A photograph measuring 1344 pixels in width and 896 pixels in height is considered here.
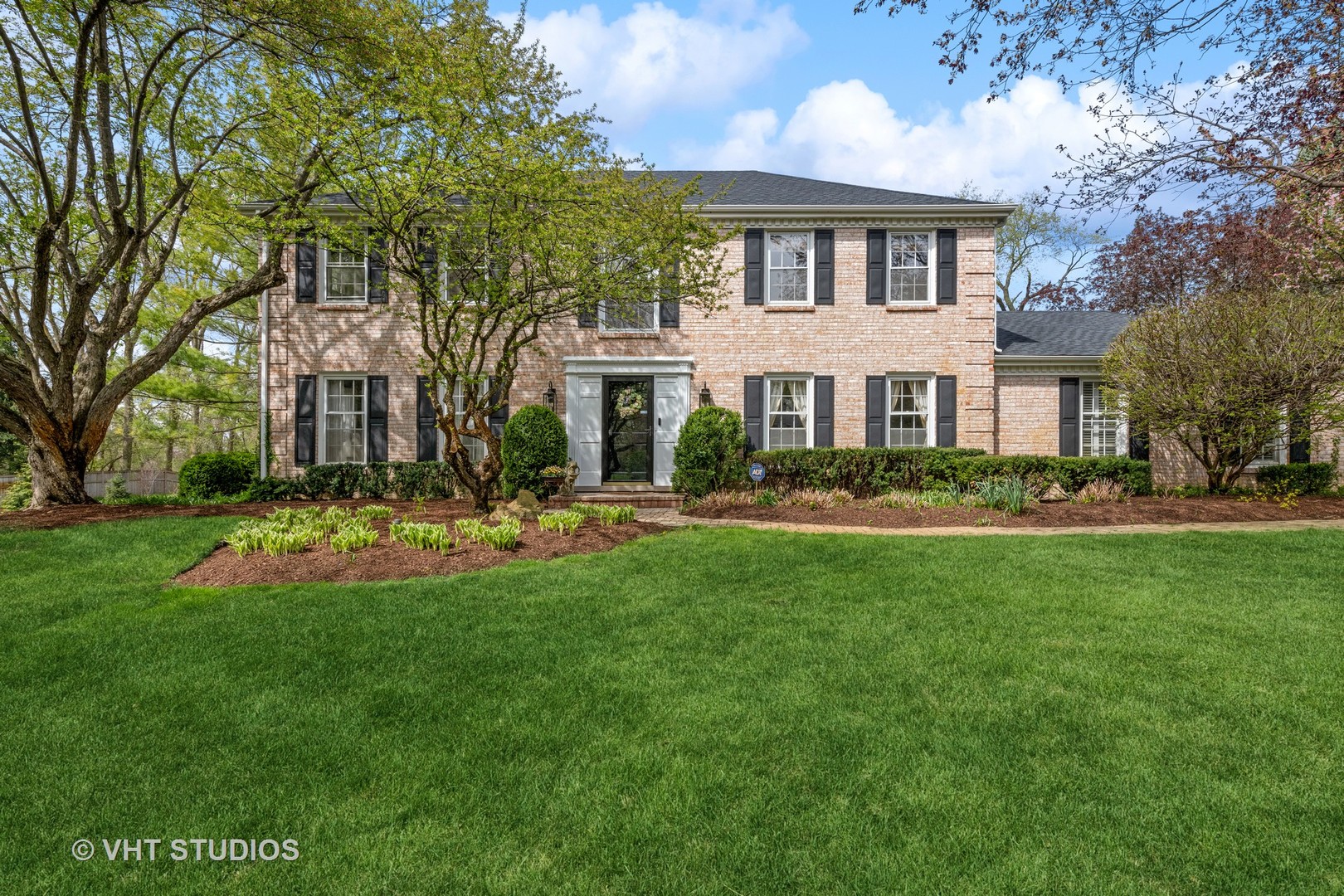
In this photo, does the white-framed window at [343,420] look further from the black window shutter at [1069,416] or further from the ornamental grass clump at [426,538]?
the black window shutter at [1069,416]

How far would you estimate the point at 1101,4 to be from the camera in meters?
4.07

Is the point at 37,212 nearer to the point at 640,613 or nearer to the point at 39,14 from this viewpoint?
the point at 39,14

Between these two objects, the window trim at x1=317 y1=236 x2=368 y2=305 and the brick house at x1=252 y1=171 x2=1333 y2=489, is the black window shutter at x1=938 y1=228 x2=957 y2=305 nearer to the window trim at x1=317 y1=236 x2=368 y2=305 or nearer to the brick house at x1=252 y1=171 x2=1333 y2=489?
the brick house at x1=252 y1=171 x2=1333 y2=489

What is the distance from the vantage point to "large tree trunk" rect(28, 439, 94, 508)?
1035cm

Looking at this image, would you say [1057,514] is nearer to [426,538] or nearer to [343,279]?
[426,538]

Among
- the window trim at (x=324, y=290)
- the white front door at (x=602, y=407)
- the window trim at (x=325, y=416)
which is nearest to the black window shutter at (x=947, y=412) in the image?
the white front door at (x=602, y=407)

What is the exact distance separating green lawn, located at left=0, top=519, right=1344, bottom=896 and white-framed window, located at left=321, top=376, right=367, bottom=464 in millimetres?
7510

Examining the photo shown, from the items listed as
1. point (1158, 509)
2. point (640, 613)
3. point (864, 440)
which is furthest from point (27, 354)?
point (1158, 509)

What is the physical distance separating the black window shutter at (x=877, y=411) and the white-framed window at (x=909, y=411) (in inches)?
4.3

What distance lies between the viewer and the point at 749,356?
12.7 m

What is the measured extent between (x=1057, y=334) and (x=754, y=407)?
7.46 meters

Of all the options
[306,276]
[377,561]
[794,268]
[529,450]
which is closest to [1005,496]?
A: [794,268]

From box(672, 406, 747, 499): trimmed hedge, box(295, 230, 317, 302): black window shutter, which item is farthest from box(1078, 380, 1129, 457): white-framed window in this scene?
box(295, 230, 317, 302): black window shutter

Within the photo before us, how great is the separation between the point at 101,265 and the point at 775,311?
11224mm
